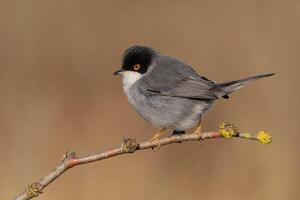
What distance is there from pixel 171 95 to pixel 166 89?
0.08 metres

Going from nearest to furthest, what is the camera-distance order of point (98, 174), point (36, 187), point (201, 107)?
1. point (36, 187)
2. point (201, 107)
3. point (98, 174)

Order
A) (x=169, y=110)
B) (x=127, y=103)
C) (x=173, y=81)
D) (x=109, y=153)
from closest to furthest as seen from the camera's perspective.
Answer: (x=109, y=153) → (x=169, y=110) → (x=173, y=81) → (x=127, y=103)

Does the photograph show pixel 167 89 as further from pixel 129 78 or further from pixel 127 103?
pixel 127 103

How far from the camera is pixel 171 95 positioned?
500 centimetres

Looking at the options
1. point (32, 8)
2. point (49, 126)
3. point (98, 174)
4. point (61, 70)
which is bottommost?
point (98, 174)

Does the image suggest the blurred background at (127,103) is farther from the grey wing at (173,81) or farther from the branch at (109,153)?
the branch at (109,153)

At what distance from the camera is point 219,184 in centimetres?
705

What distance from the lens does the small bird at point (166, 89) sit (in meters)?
4.81

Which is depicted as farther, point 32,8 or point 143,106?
point 32,8

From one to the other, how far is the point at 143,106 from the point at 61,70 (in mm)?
4957

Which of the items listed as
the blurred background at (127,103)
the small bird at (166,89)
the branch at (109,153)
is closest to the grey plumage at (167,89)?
the small bird at (166,89)

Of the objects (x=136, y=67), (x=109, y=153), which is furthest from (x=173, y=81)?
(x=109, y=153)

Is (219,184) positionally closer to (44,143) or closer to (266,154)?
(266,154)

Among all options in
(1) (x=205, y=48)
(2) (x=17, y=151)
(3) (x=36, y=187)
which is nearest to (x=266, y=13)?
(1) (x=205, y=48)
